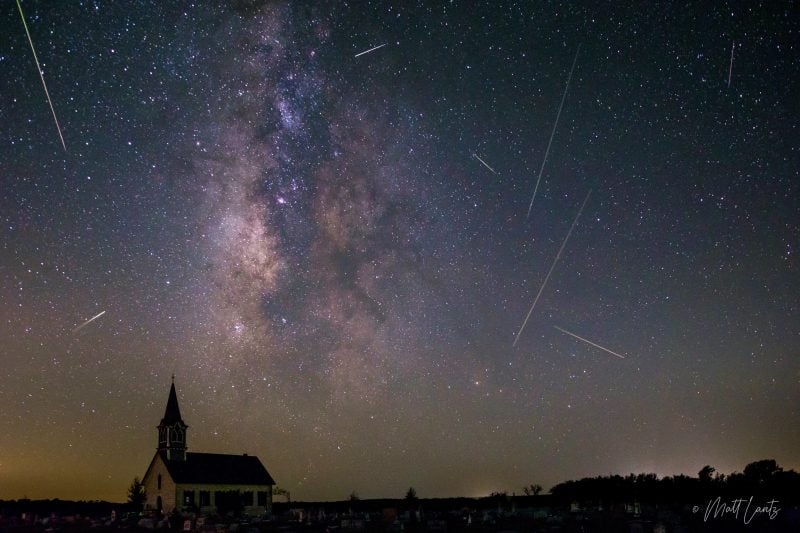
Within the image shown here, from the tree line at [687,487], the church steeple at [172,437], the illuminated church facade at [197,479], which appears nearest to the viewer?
the tree line at [687,487]

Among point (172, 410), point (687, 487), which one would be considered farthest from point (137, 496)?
point (687, 487)

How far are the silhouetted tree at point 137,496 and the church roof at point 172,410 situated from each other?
6.02 meters

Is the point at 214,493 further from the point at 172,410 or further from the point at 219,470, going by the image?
the point at 172,410

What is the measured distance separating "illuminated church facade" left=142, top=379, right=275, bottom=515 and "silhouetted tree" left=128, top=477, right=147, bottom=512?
115cm

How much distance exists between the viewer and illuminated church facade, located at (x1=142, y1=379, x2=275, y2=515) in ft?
181

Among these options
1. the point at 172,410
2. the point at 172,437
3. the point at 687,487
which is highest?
the point at 172,410

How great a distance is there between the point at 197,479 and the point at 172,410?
9.00m

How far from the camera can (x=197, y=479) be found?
56.4m

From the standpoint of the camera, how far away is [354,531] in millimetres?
27562

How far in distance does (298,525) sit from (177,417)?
1374 inches

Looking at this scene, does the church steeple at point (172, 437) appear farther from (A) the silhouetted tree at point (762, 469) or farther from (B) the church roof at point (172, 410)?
(A) the silhouetted tree at point (762, 469)

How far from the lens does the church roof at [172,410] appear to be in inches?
2404
